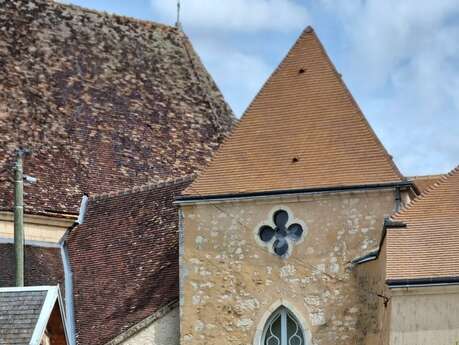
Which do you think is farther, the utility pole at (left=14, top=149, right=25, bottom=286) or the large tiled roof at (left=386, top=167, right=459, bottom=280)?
the utility pole at (left=14, top=149, right=25, bottom=286)

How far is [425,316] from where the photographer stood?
24672 millimetres

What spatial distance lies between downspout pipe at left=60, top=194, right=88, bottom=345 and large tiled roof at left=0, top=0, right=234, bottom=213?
0.23 metres

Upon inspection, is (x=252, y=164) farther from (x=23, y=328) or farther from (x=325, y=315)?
(x=23, y=328)

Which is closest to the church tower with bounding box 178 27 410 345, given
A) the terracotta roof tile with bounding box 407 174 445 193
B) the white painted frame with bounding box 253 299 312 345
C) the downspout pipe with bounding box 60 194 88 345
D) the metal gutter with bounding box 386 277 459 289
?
the white painted frame with bounding box 253 299 312 345

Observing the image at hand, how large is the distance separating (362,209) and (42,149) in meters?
8.80

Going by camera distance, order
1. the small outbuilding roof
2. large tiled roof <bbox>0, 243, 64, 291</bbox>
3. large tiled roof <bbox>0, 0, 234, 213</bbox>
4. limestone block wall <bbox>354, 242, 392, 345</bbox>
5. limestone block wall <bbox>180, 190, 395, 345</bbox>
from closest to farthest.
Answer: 1. the small outbuilding roof
2. limestone block wall <bbox>354, 242, 392, 345</bbox>
3. limestone block wall <bbox>180, 190, 395, 345</bbox>
4. large tiled roof <bbox>0, 243, 64, 291</bbox>
5. large tiled roof <bbox>0, 0, 234, 213</bbox>

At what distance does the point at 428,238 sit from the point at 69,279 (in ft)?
30.1

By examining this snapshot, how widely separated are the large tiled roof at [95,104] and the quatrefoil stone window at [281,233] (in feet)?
19.9

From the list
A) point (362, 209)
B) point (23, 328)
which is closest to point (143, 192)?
point (362, 209)

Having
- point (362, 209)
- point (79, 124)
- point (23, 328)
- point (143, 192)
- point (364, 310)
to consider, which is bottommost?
point (23, 328)

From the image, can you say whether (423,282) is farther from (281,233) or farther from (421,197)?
(281,233)

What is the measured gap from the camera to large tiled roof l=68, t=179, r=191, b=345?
97.2 feet

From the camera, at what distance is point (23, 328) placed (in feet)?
69.1

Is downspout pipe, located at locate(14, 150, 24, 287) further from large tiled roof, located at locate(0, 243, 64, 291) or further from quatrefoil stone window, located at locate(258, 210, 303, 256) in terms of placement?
quatrefoil stone window, located at locate(258, 210, 303, 256)
